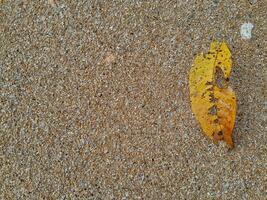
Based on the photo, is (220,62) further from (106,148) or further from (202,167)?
(106,148)

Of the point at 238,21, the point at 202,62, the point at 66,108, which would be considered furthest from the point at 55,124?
the point at 238,21

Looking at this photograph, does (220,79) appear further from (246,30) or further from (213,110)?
(246,30)

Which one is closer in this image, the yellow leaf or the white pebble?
→ the yellow leaf

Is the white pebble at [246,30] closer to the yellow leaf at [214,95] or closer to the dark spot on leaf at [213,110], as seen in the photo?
the yellow leaf at [214,95]

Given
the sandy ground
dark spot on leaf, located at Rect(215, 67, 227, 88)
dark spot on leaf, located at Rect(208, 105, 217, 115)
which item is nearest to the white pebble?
the sandy ground

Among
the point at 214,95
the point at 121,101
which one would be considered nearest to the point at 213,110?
the point at 214,95

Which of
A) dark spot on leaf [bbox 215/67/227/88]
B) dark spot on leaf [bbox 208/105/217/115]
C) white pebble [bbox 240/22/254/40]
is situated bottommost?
dark spot on leaf [bbox 208/105/217/115]

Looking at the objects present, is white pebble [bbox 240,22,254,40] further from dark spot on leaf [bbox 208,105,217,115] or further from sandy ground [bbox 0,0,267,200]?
dark spot on leaf [bbox 208,105,217,115]
